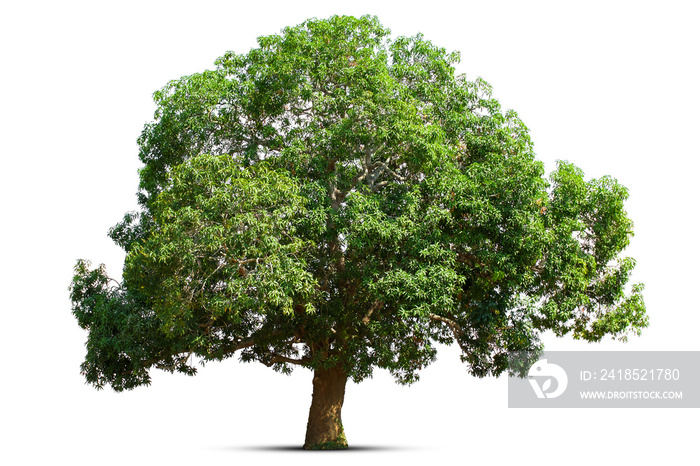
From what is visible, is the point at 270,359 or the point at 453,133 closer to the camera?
the point at 453,133

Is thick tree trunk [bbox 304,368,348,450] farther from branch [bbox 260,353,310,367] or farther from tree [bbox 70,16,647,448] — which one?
branch [bbox 260,353,310,367]

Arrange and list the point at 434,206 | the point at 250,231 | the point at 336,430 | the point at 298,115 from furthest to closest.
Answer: the point at 336,430 → the point at 298,115 → the point at 434,206 → the point at 250,231

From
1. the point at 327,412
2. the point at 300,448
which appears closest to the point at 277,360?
the point at 327,412

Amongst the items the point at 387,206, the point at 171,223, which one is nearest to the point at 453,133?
the point at 387,206

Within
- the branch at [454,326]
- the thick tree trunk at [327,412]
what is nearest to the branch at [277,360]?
the thick tree trunk at [327,412]

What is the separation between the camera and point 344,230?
1538 cm

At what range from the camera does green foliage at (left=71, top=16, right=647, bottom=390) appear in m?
14.3

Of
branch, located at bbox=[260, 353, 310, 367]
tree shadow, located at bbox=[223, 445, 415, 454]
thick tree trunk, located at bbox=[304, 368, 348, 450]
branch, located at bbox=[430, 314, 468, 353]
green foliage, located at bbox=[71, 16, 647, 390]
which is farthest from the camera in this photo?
branch, located at bbox=[260, 353, 310, 367]

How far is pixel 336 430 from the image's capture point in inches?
711

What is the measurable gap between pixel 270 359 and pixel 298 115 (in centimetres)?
632

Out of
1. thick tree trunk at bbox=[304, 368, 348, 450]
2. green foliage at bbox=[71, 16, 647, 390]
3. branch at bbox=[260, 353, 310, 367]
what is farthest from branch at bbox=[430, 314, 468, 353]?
branch at bbox=[260, 353, 310, 367]

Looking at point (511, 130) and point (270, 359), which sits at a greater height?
point (511, 130)

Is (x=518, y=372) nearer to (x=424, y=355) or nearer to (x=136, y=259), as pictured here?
(x=424, y=355)

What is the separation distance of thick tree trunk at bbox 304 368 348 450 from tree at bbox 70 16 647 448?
2.1 inches
